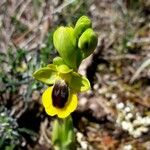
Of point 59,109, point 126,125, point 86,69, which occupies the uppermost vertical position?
point 86,69

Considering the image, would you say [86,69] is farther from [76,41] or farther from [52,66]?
[76,41]

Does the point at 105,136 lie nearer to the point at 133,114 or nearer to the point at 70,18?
the point at 133,114

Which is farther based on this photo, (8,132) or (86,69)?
(86,69)

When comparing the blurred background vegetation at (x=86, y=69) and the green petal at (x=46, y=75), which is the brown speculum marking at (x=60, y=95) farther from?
the blurred background vegetation at (x=86, y=69)

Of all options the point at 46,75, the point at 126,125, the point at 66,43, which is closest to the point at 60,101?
the point at 46,75

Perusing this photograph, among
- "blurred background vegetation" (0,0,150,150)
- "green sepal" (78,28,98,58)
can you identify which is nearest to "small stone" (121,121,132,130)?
"blurred background vegetation" (0,0,150,150)

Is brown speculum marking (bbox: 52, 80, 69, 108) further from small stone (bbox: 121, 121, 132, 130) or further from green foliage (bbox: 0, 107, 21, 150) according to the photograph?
small stone (bbox: 121, 121, 132, 130)

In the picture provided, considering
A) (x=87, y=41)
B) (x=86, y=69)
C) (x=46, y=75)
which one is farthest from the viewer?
(x=86, y=69)

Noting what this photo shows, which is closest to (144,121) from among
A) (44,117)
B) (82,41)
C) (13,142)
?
(44,117)

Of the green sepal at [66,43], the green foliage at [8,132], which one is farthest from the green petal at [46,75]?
the green foliage at [8,132]
